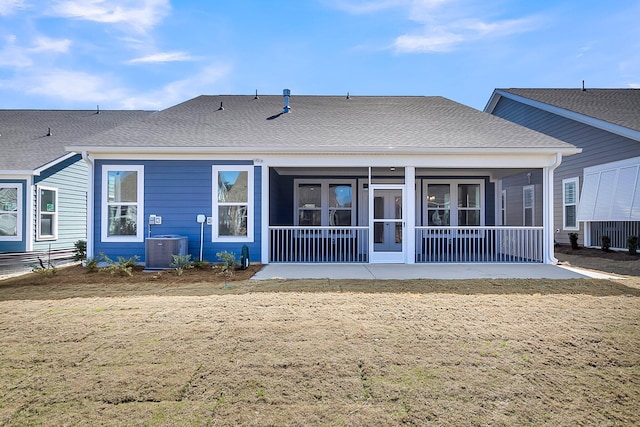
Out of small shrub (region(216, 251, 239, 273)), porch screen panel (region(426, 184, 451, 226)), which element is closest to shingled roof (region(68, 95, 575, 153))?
porch screen panel (region(426, 184, 451, 226))

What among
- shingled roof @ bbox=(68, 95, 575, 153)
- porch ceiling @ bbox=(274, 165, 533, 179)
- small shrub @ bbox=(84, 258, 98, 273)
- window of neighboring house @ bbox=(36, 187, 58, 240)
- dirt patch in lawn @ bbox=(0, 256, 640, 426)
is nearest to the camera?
dirt patch in lawn @ bbox=(0, 256, 640, 426)

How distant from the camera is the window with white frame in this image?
1240cm

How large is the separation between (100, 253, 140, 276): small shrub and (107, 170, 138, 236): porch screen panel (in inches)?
29.1

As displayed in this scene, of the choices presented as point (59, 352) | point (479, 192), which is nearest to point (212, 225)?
point (59, 352)

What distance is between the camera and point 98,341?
12.9ft

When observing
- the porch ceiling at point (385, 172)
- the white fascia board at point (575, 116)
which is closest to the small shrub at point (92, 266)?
the porch ceiling at point (385, 172)

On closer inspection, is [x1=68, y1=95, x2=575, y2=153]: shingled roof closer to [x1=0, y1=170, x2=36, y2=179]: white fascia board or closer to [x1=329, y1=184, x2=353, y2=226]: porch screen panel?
[x1=329, y1=184, x2=353, y2=226]: porch screen panel

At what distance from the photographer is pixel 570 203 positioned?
545 inches

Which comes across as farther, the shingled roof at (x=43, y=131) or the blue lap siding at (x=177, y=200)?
the shingled roof at (x=43, y=131)

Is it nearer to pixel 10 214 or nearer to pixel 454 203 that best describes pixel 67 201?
pixel 10 214

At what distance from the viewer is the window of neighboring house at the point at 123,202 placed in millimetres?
9156

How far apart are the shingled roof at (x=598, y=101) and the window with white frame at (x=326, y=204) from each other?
8236 mm

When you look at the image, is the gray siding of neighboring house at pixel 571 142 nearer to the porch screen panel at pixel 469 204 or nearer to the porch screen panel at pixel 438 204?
the porch screen panel at pixel 469 204

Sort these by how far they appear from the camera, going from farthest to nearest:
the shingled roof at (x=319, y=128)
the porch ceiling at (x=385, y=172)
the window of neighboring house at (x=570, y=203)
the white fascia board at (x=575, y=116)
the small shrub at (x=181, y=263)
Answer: the window of neighboring house at (x=570, y=203) → the porch ceiling at (x=385, y=172) → the white fascia board at (x=575, y=116) → the shingled roof at (x=319, y=128) → the small shrub at (x=181, y=263)
